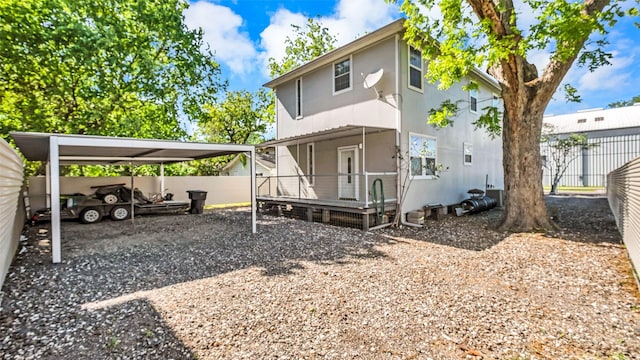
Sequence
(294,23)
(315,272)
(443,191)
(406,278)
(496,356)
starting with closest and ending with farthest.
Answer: (496,356), (406,278), (315,272), (443,191), (294,23)

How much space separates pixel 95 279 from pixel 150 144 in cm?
316

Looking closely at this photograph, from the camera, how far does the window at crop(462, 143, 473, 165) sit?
477 inches

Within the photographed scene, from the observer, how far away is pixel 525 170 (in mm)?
7777

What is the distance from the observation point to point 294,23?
71.8 ft

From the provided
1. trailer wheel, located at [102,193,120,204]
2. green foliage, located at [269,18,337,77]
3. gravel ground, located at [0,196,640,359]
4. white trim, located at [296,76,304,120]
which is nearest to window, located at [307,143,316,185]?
white trim, located at [296,76,304,120]

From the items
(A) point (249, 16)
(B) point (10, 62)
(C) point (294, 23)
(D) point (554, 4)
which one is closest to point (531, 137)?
(D) point (554, 4)

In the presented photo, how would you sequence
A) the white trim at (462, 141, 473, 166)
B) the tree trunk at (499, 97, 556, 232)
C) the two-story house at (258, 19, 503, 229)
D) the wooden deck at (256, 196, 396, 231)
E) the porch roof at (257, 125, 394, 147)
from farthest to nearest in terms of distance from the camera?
the white trim at (462, 141, 473, 166) → the two-story house at (258, 19, 503, 229) → the wooden deck at (256, 196, 396, 231) → the porch roof at (257, 125, 394, 147) → the tree trunk at (499, 97, 556, 232)

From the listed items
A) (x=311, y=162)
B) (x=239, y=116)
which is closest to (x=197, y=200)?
(x=311, y=162)

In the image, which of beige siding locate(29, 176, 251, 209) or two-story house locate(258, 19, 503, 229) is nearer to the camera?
two-story house locate(258, 19, 503, 229)

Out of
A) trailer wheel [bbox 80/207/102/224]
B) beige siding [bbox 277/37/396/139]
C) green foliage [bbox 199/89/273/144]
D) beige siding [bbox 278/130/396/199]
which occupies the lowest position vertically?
trailer wheel [bbox 80/207/102/224]

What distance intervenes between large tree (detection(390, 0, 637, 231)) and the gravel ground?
60.1 inches

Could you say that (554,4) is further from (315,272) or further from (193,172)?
(193,172)

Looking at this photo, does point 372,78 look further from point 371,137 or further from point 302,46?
point 302,46

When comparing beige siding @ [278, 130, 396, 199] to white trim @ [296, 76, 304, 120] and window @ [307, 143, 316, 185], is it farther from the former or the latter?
white trim @ [296, 76, 304, 120]
